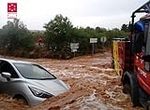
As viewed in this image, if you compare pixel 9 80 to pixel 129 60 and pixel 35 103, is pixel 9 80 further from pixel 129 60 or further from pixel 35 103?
pixel 129 60

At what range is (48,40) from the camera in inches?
1553

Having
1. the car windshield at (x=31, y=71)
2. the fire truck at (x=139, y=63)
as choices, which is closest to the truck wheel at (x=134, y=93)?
the fire truck at (x=139, y=63)

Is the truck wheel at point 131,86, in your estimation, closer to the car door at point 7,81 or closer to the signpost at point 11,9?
the car door at point 7,81

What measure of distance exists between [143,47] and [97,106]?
1.59m

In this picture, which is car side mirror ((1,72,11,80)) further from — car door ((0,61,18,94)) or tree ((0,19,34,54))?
tree ((0,19,34,54))

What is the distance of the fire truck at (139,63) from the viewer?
26.7 ft

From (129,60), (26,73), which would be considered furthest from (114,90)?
(26,73)

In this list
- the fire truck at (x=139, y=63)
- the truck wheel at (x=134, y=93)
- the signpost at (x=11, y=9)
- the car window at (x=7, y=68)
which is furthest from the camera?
the signpost at (x=11, y=9)

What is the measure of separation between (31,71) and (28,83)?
120 centimetres

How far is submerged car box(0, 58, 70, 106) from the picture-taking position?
423 inches

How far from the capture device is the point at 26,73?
1195 centimetres

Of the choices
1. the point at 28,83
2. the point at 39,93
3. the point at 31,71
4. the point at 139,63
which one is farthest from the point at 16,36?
the point at 139,63

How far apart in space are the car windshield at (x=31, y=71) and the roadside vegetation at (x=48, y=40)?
984 inches

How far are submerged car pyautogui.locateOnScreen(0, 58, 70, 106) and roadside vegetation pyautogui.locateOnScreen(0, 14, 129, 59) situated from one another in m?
25.3
